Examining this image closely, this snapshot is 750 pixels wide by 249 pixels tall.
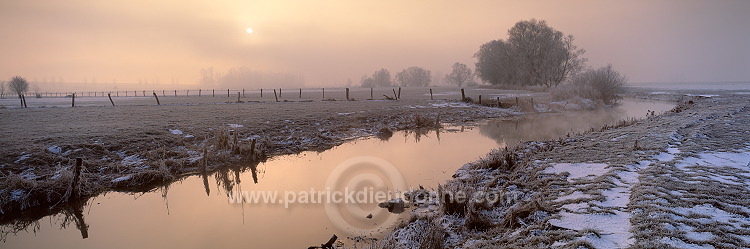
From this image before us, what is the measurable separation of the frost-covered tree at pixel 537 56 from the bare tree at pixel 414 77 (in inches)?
3011

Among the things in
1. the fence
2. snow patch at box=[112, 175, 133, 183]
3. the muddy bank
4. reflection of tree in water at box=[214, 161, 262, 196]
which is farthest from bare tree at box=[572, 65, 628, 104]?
snow patch at box=[112, 175, 133, 183]

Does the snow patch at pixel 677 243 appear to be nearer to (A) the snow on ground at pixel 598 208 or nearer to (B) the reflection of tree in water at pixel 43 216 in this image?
(A) the snow on ground at pixel 598 208

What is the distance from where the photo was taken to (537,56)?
193ft

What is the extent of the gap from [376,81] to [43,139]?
144 metres

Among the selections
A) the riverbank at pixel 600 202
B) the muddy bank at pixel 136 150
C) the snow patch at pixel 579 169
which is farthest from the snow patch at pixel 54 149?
the snow patch at pixel 579 169

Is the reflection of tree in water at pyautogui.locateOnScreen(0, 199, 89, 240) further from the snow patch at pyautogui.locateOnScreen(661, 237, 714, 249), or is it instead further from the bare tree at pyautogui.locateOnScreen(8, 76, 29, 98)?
the bare tree at pyautogui.locateOnScreen(8, 76, 29, 98)

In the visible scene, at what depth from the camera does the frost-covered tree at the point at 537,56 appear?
2233 inches

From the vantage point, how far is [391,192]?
9562mm

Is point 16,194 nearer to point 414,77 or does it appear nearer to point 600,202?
point 600,202

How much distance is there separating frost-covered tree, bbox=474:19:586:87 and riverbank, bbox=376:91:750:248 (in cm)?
4981

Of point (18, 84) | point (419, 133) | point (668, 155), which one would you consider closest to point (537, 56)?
point (419, 133)

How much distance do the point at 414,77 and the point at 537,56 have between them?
91336 mm

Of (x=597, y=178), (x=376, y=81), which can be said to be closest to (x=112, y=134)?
(x=597, y=178)

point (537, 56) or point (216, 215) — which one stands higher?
point (537, 56)
